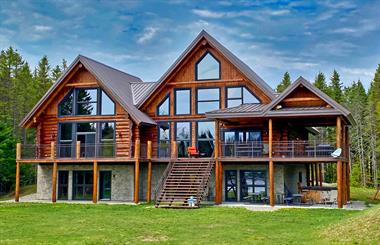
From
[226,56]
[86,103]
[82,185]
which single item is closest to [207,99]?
[226,56]

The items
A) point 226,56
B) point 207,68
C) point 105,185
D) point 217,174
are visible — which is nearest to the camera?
point 217,174

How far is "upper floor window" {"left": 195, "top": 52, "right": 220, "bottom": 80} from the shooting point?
2672cm

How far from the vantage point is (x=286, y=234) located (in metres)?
13.6

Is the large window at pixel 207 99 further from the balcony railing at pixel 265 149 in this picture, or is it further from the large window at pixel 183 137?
the balcony railing at pixel 265 149

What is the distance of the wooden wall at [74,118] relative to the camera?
87.4ft

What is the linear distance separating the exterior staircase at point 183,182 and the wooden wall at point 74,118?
3308 mm

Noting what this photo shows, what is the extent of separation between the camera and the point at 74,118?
91.1ft

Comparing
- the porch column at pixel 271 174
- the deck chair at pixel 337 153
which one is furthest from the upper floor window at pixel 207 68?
the deck chair at pixel 337 153

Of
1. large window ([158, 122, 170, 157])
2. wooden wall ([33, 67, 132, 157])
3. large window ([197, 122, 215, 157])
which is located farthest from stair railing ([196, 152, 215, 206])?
wooden wall ([33, 67, 132, 157])

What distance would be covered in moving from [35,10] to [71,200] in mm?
11204

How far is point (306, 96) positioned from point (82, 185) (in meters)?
14.1

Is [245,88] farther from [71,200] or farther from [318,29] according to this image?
[71,200]

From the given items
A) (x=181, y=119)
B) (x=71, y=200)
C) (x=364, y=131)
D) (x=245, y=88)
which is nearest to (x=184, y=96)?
(x=181, y=119)

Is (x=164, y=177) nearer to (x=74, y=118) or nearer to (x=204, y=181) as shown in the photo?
(x=204, y=181)
